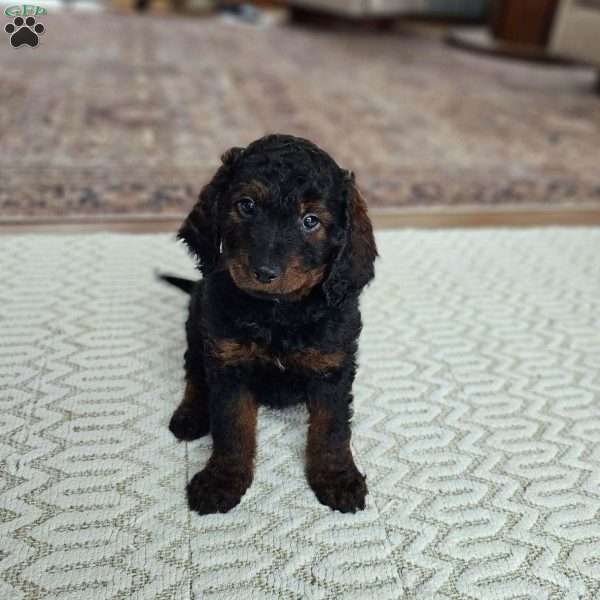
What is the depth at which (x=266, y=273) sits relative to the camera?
1.26 metres

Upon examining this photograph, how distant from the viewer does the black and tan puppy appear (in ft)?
4.33

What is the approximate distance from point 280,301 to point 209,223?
8.5 inches

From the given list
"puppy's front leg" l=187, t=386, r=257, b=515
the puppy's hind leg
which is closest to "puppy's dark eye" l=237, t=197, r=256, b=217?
"puppy's front leg" l=187, t=386, r=257, b=515

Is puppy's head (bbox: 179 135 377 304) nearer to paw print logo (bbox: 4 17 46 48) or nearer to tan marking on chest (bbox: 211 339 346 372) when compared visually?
tan marking on chest (bbox: 211 339 346 372)

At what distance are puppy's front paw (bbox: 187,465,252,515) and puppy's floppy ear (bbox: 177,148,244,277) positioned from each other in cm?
41

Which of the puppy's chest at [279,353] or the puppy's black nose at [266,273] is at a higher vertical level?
the puppy's black nose at [266,273]

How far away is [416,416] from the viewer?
1.76 metres

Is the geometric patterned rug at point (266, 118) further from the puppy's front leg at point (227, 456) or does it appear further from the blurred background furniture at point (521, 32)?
the puppy's front leg at point (227, 456)

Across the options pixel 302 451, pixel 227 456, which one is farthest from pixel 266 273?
pixel 302 451

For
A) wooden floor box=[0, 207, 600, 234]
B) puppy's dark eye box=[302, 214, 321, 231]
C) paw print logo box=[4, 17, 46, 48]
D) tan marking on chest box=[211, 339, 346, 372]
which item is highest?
paw print logo box=[4, 17, 46, 48]

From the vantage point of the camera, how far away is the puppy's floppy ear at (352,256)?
1.39 metres

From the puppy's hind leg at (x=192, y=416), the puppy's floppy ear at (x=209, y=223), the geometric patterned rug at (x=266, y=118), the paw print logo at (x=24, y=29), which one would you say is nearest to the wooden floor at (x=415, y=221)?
the geometric patterned rug at (x=266, y=118)

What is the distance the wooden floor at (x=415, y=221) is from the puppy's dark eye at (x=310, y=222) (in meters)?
1.47

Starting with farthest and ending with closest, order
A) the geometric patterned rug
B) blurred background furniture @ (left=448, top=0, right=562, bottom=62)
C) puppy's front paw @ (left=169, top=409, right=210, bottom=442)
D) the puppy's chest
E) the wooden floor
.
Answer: blurred background furniture @ (left=448, top=0, right=562, bottom=62) < the geometric patterned rug < the wooden floor < puppy's front paw @ (left=169, top=409, right=210, bottom=442) < the puppy's chest
